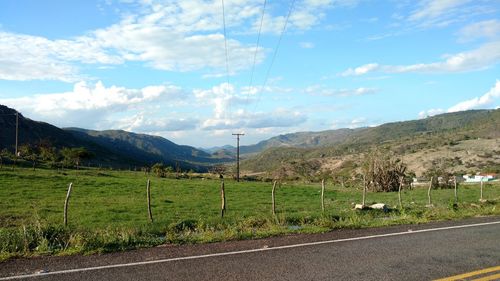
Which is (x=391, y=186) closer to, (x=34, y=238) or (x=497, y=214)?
(x=497, y=214)

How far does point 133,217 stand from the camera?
20812mm

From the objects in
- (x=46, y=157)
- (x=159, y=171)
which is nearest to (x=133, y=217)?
(x=159, y=171)

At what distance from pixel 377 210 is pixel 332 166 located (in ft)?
349

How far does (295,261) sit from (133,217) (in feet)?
44.7

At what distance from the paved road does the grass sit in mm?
1061

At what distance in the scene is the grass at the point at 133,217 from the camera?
1052 cm

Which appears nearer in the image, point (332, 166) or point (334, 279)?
point (334, 279)

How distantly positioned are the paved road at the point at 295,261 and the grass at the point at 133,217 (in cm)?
106

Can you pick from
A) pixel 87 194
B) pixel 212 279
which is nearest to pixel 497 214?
pixel 212 279

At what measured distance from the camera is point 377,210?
21.1m

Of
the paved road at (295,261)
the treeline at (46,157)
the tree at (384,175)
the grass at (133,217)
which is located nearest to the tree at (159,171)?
the treeline at (46,157)

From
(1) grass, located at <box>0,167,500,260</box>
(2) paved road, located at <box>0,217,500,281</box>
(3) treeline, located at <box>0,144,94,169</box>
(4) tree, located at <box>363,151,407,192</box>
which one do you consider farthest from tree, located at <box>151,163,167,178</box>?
(2) paved road, located at <box>0,217,500,281</box>

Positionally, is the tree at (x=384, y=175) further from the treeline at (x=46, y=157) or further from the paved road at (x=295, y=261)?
the treeline at (x=46, y=157)

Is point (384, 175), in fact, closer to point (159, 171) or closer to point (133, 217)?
point (159, 171)
